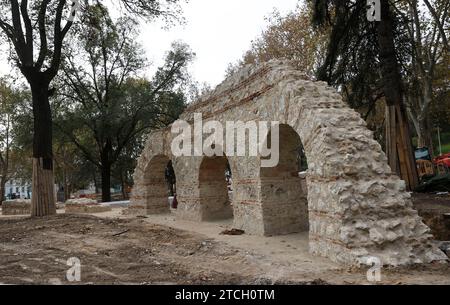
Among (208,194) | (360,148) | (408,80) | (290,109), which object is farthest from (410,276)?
(408,80)

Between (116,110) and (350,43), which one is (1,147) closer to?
(116,110)

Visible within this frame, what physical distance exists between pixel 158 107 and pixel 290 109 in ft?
50.4

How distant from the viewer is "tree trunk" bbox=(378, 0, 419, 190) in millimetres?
12102

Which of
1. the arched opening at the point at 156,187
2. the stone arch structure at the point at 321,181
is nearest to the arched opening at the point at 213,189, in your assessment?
the stone arch structure at the point at 321,181

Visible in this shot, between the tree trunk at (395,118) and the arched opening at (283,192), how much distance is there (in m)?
4.46

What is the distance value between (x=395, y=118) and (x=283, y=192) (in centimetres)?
535

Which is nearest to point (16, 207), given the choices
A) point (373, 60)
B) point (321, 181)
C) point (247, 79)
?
point (247, 79)

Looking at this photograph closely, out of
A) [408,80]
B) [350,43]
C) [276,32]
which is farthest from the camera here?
[276,32]

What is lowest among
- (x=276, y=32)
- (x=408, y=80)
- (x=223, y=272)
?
(x=223, y=272)

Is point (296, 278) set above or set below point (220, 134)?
below

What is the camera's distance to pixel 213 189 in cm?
1188

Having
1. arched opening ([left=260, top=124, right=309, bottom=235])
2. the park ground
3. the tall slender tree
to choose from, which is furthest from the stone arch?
arched opening ([left=260, top=124, right=309, bottom=235])

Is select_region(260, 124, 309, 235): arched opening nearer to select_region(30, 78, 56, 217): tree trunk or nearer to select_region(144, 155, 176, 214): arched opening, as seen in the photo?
select_region(144, 155, 176, 214): arched opening
